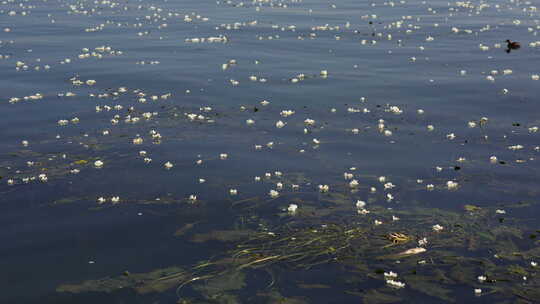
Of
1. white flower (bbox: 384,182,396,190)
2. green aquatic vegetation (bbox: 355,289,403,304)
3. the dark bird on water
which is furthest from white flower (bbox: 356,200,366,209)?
the dark bird on water

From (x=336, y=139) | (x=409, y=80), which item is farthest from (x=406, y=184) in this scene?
(x=409, y=80)

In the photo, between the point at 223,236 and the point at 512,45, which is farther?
the point at 512,45

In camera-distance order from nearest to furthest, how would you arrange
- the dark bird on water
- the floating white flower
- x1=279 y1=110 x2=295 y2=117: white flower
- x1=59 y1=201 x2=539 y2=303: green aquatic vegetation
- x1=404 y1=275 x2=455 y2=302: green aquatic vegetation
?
x1=404 y1=275 x2=455 y2=302: green aquatic vegetation → the floating white flower → x1=59 y1=201 x2=539 y2=303: green aquatic vegetation → x1=279 y1=110 x2=295 y2=117: white flower → the dark bird on water

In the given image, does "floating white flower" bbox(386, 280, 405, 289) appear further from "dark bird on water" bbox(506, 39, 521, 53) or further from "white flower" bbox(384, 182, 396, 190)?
"dark bird on water" bbox(506, 39, 521, 53)

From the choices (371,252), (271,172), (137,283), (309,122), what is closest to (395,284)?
(371,252)

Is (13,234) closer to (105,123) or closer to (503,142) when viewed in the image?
(105,123)

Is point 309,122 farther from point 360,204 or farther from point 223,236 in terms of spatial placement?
point 223,236

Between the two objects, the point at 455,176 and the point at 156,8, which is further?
the point at 156,8

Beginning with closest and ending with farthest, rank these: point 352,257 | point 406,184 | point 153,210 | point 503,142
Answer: point 352,257
point 153,210
point 406,184
point 503,142
